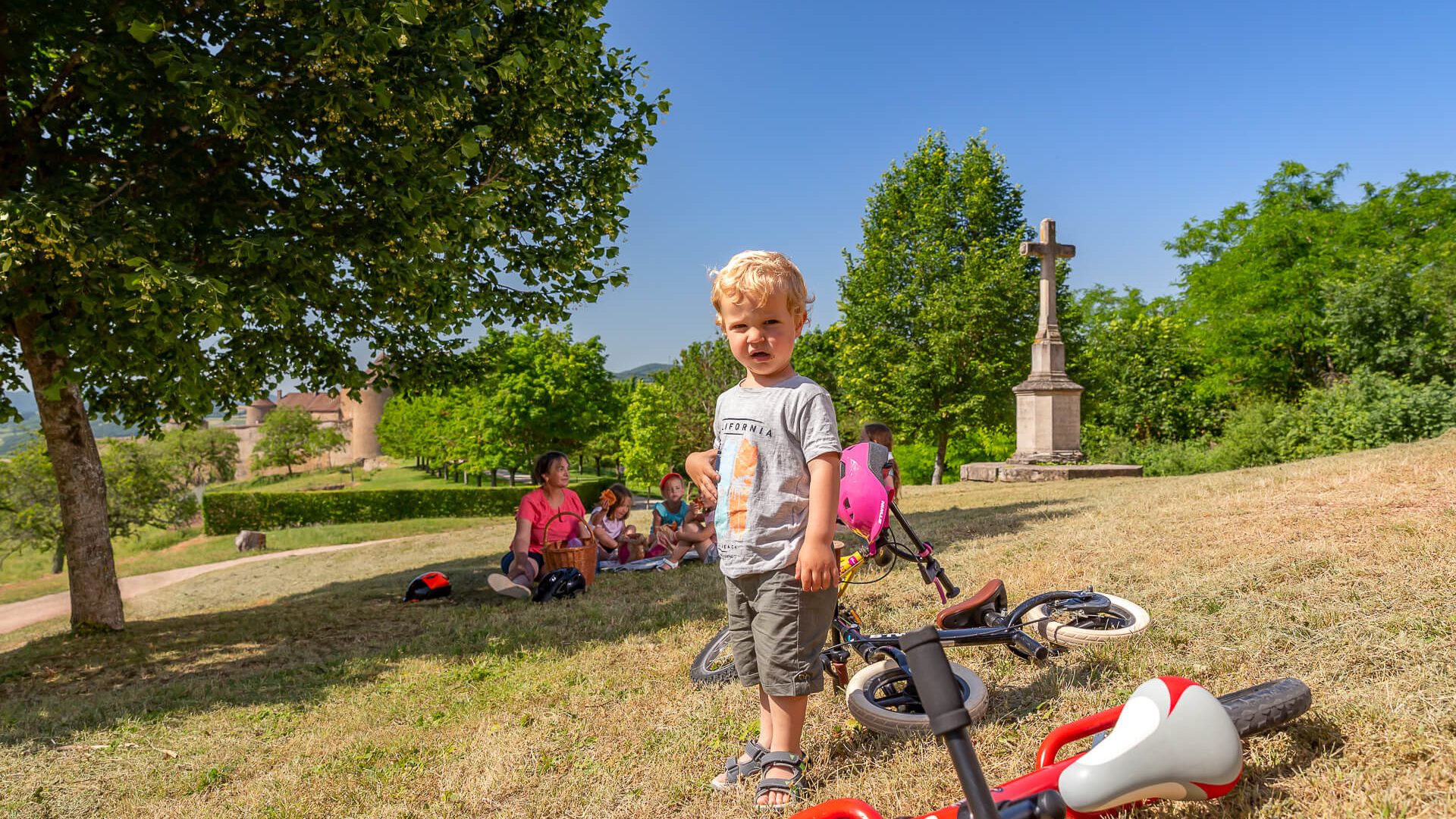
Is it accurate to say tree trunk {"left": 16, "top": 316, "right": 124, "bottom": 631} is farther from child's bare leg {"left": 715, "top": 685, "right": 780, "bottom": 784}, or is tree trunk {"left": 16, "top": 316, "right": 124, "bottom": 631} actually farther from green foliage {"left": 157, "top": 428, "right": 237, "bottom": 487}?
green foliage {"left": 157, "top": 428, "right": 237, "bottom": 487}

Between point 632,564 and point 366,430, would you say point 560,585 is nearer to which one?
point 632,564

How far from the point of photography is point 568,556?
814 cm

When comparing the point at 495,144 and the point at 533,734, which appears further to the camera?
the point at 495,144

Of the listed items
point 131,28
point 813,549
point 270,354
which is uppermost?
point 131,28

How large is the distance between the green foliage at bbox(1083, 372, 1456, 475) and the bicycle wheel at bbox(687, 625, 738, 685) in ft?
59.2

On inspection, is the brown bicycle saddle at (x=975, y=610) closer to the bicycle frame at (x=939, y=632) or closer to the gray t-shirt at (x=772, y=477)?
the bicycle frame at (x=939, y=632)

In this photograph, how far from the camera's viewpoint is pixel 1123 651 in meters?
3.76

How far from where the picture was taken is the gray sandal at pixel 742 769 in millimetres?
3057

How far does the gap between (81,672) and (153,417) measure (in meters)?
4.57

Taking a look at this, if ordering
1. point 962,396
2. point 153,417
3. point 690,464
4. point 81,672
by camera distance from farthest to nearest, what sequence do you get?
point 962,396
point 153,417
point 81,672
point 690,464

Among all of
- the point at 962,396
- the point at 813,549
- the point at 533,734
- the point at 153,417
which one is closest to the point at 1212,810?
the point at 813,549

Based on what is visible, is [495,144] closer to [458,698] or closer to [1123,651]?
[458,698]

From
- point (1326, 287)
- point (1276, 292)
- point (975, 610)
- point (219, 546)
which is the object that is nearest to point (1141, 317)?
point (1276, 292)

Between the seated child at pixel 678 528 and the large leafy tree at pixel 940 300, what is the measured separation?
53.6 feet
